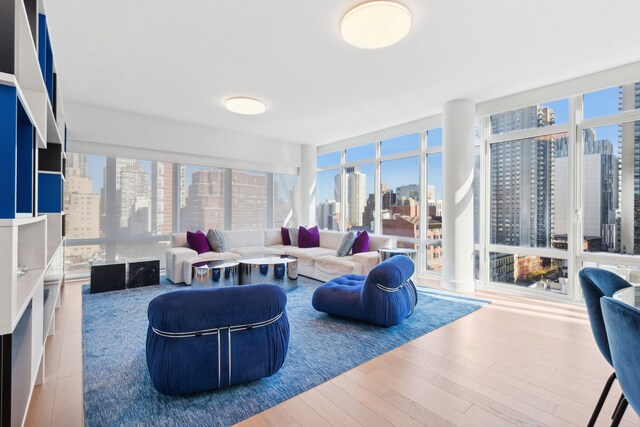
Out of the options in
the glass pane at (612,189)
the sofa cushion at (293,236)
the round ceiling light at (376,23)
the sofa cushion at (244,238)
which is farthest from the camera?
the sofa cushion at (293,236)

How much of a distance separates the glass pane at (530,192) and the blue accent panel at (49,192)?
5381mm

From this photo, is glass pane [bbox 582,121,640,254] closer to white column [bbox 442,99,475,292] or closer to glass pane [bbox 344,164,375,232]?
white column [bbox 442,99,475,292]

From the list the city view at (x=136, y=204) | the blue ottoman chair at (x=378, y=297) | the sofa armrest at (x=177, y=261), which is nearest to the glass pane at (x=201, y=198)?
the city view at (x=136, y=204)

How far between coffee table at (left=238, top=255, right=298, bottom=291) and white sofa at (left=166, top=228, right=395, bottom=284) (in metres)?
0.67

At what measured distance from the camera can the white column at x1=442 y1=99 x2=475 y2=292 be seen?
447cm

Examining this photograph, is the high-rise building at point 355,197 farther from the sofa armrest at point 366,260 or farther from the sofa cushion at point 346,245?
the sofa armrest at point 366,260

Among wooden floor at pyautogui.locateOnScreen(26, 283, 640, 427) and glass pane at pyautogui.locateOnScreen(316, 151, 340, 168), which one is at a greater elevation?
glass pane at pyautogui.locateOnScreen(316, 151, 340, 168)

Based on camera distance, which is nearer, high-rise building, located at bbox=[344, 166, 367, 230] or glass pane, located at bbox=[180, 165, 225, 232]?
glass pane, located at bbox=[180, 165, 225, 232]

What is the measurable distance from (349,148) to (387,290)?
467 centimetres

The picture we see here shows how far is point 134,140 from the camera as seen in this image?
5.34 m

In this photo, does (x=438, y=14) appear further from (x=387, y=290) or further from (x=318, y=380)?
(x=318, y=380)

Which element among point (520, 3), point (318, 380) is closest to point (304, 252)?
point (318, 380)

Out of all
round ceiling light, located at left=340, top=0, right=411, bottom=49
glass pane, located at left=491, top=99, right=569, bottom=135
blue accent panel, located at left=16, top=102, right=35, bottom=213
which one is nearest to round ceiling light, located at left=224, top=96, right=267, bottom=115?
round ceiling light, located at left=340, top=0, right=411, bottom=49

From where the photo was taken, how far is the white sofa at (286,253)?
468 cm
